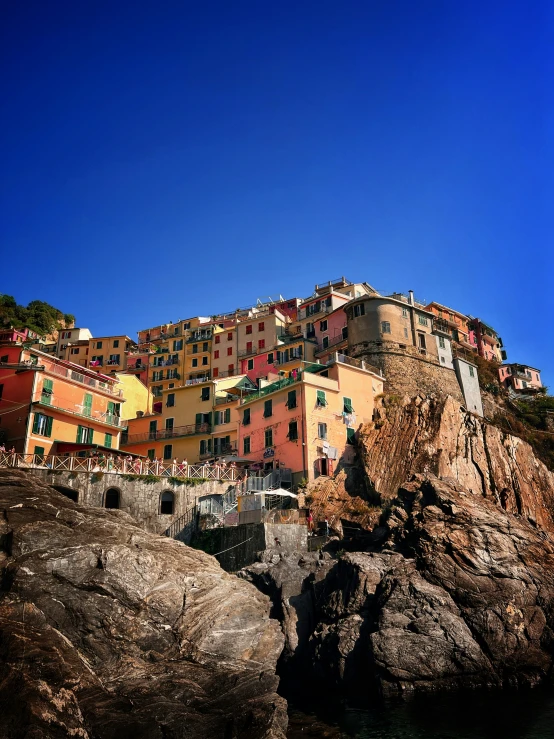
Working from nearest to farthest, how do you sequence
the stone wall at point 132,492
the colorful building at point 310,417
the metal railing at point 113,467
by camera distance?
the stone wall at point 132,492 < the metal railing at point 113,467 < the colorful building at point 310,417

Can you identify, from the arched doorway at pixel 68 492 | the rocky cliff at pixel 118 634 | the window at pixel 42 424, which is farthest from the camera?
the window at pixel 42 424

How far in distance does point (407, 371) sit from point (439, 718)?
36.1 m

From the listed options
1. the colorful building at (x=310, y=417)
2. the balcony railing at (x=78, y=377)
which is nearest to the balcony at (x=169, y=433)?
the balcony railing at (x=78, y=377)

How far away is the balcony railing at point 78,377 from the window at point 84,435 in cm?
401

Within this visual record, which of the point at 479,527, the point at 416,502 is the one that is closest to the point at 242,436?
the point at 416,502

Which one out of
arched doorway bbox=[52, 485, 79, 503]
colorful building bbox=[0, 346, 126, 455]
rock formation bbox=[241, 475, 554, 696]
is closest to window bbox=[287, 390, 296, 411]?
rock formation bbox=[241, 475, 554, 696]

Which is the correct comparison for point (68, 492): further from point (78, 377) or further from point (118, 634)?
point (78, 377)

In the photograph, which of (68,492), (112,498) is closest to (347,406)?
(112,498)

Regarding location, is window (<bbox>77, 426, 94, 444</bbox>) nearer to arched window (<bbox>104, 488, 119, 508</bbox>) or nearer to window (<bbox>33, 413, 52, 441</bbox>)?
window (<bbox>33, 413, 52, 441</bbox>)

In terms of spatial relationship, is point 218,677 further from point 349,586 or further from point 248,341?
point 248,341

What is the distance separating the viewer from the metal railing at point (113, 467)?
41.2 metres

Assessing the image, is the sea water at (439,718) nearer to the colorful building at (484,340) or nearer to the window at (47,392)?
the window at (47,392)

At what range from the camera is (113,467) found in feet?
141

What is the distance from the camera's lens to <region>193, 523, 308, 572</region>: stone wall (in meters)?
37.9
